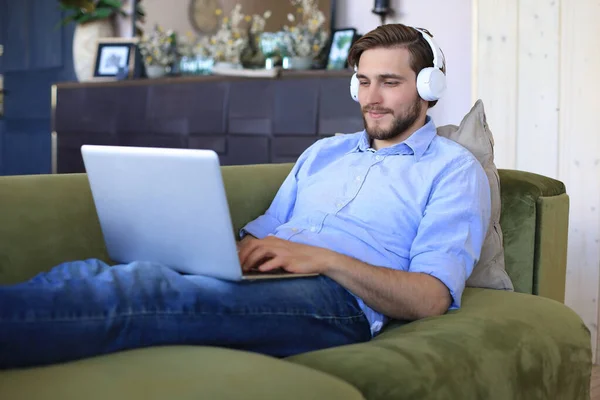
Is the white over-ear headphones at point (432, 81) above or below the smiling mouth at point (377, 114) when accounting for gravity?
above

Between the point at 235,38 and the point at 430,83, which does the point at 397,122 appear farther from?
the point at 235,38

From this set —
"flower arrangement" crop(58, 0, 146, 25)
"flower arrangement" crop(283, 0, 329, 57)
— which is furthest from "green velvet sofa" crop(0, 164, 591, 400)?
"flower arrangement" crop(58, 0, 146, 25)

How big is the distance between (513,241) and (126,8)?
3.87 meters

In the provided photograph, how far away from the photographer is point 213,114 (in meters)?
4.17

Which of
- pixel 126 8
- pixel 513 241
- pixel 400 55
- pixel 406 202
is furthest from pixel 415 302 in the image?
pixel 126 8

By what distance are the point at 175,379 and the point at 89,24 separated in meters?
4.51

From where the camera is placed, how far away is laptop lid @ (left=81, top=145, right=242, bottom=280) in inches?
52.8

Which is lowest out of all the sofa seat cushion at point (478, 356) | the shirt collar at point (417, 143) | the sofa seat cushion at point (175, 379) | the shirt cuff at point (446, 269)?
the sofa seat cushion at point (478, 356)

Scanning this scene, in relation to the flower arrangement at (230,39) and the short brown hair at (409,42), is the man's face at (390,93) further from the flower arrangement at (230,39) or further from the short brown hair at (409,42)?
the flower arrangement at (230,39)

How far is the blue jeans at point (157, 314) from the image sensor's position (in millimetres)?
1196

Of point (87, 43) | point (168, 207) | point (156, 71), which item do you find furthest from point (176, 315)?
point (87, 43)

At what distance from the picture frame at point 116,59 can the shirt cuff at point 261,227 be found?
3050 millimetres

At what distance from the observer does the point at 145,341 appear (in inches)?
50.8

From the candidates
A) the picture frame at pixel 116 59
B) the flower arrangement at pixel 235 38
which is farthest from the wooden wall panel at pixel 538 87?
the picture frame at pixel 116 59
